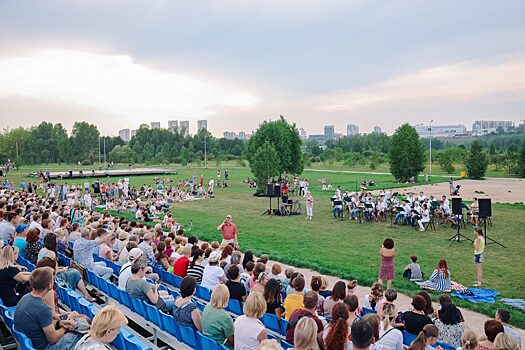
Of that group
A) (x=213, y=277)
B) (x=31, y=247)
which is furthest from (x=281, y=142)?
(x=213, y=277)

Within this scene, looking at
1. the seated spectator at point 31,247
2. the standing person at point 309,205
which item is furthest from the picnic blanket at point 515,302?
the standing person at point 309,205

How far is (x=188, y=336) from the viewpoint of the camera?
17.9ft

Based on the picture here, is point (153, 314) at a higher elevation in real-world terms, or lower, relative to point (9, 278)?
lower

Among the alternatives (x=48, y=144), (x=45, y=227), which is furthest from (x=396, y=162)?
(x=48, y=144)

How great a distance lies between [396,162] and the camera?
160 feet

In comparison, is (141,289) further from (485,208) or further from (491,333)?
(485,208)

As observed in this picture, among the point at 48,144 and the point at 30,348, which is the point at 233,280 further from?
the point at 48,144

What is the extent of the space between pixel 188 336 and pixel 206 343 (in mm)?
566

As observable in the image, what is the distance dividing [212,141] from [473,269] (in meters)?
123

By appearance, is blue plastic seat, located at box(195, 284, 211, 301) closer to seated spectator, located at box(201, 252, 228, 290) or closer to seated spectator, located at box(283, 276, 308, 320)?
seated spectator, located at box(201, 252, 228, 290)

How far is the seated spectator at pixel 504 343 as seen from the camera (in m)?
4.64

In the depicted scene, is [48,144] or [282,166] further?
[48,144]

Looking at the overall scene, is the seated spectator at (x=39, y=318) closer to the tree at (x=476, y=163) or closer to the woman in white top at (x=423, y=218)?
the woman in white top at (x=423, y=218)

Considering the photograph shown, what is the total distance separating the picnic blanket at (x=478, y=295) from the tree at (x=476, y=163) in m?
48.5
